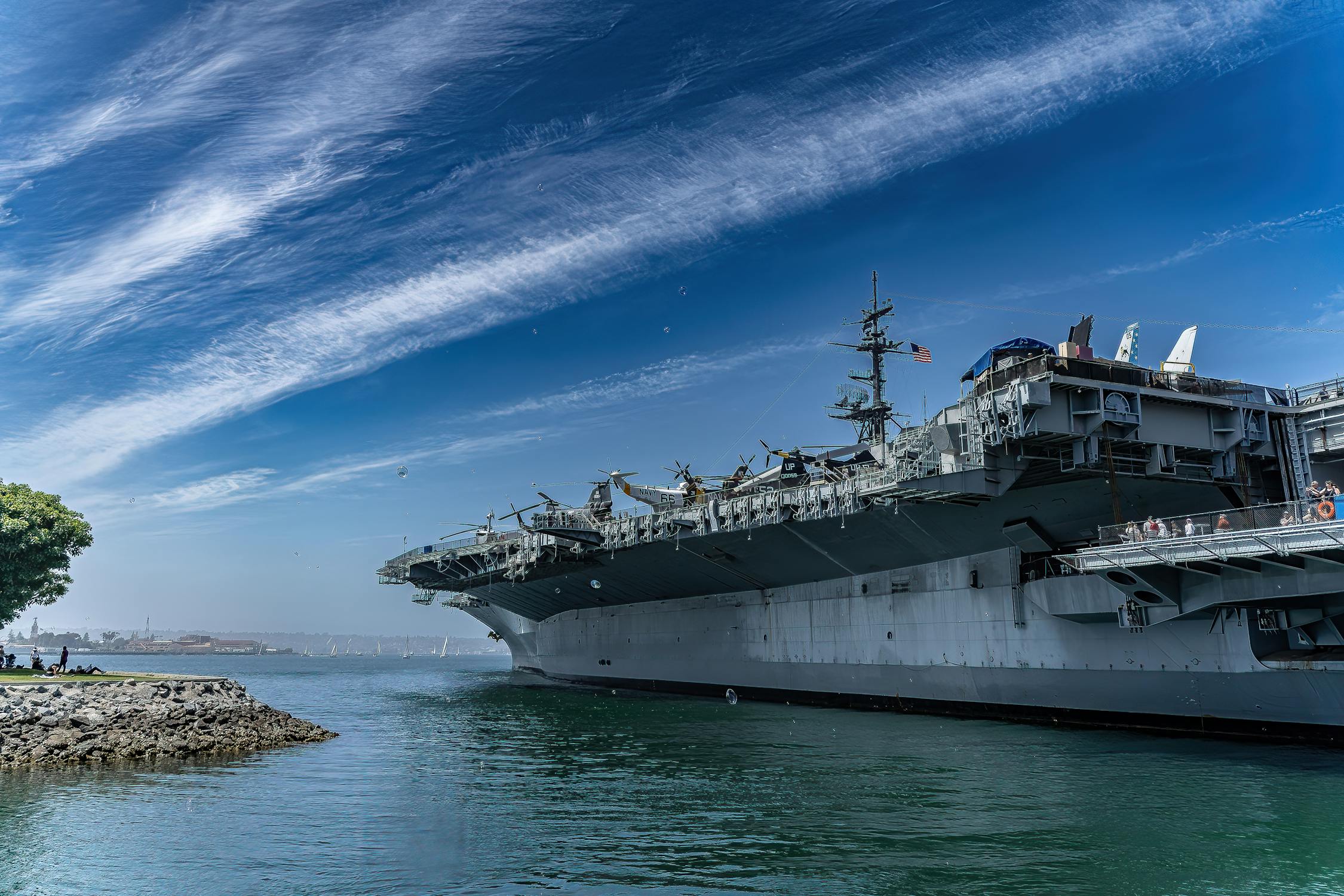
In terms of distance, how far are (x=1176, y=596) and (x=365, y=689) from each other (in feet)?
147

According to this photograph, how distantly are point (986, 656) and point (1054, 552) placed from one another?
360 centimetres

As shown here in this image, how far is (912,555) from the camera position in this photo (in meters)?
28.0

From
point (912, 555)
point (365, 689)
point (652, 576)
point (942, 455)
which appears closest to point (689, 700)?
point (652, 576)

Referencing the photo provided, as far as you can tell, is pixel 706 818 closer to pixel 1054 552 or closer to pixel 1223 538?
pixel 1223 538

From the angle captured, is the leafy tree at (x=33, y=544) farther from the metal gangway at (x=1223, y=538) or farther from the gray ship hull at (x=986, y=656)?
the metal gangway at (x=1223, y=538)

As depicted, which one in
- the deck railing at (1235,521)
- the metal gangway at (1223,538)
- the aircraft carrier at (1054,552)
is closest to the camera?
the metal gangway at (1223,538)

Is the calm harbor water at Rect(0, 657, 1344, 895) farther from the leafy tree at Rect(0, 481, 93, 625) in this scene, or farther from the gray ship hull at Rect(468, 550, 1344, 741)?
the leafy tree at Rect(0, 481, 93, 625)

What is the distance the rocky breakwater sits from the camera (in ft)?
63.9

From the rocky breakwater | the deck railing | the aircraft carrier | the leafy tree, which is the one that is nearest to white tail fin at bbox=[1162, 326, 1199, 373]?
the aircraft carrier

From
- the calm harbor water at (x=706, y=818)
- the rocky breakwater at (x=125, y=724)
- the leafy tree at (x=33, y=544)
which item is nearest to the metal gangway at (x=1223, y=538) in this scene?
the calm harbor water at (x=706, y=818)

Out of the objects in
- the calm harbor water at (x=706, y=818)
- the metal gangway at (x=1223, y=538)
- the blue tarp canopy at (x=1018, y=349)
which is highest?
the blue tarp canopy at (x=1018, y=349)

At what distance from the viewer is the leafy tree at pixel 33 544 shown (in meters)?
32.2

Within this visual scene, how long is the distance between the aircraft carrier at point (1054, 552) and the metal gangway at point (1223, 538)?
0.05 meters

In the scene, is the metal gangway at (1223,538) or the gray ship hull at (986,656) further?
the gray ship hull at (986,656)
